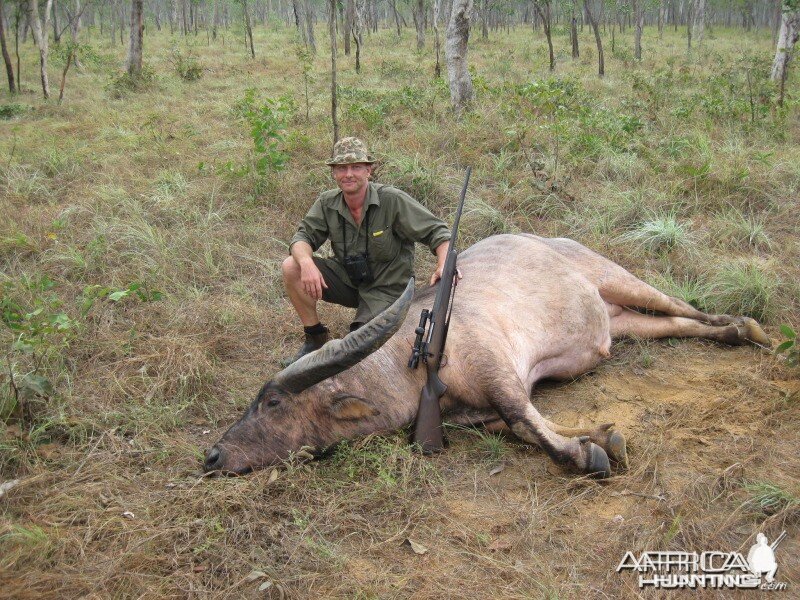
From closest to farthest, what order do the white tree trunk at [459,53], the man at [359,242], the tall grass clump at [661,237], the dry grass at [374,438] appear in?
1. the dry grass at [374,438]
2. the man at [359,242]
3. the tall grass clump at [661,237]
4. the white tree trunk at [459,53]

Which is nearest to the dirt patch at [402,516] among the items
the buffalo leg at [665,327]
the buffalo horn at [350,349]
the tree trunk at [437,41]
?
the buffalo horn at [350,349]

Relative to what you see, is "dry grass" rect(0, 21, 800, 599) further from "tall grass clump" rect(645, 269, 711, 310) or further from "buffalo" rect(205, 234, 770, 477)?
"buffalo" rect(205, 234, 770, 477)

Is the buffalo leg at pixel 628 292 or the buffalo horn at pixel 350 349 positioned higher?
the buffalo horn at pixel 350 349

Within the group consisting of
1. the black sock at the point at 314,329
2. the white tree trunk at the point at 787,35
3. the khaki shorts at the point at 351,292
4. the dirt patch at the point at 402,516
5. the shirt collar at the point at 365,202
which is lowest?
the dirt patch at the point at 402,516

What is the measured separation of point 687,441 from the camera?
12.4ft

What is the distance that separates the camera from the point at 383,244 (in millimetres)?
5000

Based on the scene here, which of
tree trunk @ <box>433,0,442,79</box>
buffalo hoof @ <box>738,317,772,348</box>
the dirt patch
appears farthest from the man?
tree trunk @ <box>433,0,442,79</box>

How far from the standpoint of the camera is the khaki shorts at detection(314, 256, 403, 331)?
5016 mm

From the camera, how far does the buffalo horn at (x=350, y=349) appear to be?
3523 mm

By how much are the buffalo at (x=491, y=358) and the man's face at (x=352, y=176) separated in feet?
3.13

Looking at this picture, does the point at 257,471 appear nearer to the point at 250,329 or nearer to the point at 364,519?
the point at 364,519

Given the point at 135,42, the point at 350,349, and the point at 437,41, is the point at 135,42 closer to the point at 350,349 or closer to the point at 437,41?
the point at 437,41

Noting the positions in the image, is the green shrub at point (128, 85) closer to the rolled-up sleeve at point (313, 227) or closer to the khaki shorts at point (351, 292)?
the rolled-up sleeve at point (313, 227)

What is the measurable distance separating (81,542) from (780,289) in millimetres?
5694
